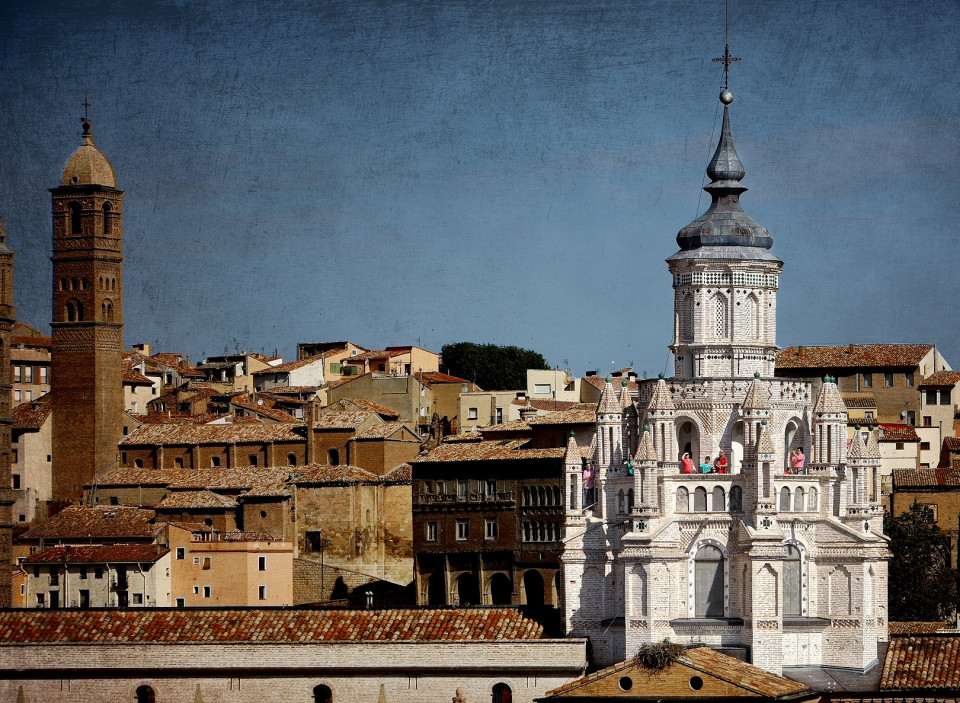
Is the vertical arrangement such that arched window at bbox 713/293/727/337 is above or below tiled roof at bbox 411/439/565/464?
above

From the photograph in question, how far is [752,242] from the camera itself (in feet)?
163

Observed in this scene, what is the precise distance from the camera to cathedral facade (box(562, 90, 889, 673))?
1881 inches

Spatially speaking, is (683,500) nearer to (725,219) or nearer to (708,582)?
(708,582)

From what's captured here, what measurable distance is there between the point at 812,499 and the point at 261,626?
1265 cm

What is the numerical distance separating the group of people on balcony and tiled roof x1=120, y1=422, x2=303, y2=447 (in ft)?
136

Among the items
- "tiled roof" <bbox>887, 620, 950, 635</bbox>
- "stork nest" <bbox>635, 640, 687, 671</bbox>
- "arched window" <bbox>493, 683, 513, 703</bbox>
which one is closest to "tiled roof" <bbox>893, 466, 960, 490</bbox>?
"tiled roof" <bbox>887, 620, 950, 635</bbox>

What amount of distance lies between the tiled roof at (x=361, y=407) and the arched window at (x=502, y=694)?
134 ft

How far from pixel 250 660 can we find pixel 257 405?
156 ft

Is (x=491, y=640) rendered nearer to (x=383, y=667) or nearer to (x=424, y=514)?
(x=383, y=667)

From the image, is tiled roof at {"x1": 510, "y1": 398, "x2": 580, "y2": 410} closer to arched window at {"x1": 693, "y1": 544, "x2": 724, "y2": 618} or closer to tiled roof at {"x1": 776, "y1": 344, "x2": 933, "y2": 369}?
tiled roof at {"x1": 776, "y1": 344, "x2": 933, "y2": 369}

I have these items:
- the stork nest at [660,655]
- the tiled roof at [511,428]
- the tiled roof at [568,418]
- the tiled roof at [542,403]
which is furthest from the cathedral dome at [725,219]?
the tiled roof at [542,403]

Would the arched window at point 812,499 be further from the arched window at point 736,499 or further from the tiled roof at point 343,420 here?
the tiled roof at point 343,420

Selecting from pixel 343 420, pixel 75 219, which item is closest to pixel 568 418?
pixel 343 420

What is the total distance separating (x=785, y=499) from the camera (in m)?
48.4
